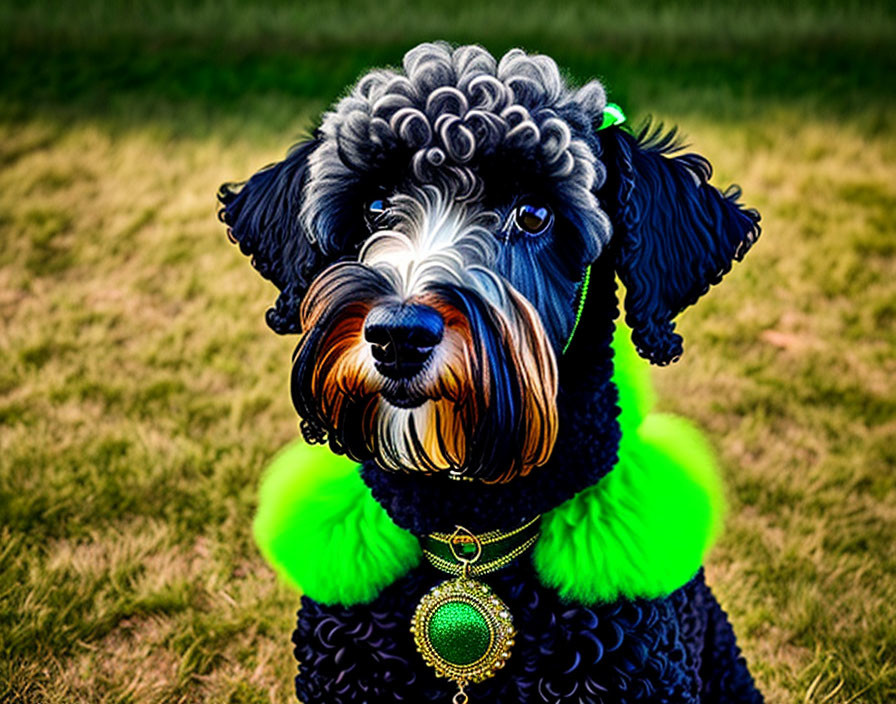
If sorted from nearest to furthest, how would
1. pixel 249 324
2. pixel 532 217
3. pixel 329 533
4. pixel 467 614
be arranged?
pixel 532 217, pixel 467 614, pixel 329 533, pixel 249 324

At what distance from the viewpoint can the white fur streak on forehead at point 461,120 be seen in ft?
6.19

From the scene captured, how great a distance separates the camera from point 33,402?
4.41 metres

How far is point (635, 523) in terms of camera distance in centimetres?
214

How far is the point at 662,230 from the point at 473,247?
0.48 m

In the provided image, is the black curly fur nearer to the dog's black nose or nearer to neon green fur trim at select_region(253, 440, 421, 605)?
neon green fur trim at select_region(253, 440, 421, 605)

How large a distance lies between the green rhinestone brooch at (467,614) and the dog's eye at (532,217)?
0.69 metres

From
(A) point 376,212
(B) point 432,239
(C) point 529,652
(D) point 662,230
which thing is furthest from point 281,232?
(C) point 529,652

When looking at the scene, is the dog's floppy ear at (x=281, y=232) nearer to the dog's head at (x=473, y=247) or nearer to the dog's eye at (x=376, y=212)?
the dog's head at (x=473, y=247)

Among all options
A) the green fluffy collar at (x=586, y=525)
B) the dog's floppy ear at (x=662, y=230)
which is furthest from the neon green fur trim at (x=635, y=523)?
the dog's floppy ear at (x=662, y=230)

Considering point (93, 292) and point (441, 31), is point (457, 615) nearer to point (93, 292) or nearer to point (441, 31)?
point (93, 292)

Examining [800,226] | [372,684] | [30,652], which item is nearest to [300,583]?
[372,684]

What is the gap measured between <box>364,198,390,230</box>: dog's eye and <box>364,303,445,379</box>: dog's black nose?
377mm

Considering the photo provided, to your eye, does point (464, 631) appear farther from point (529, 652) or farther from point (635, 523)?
point (635, 523)

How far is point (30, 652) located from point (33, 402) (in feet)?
5.53
